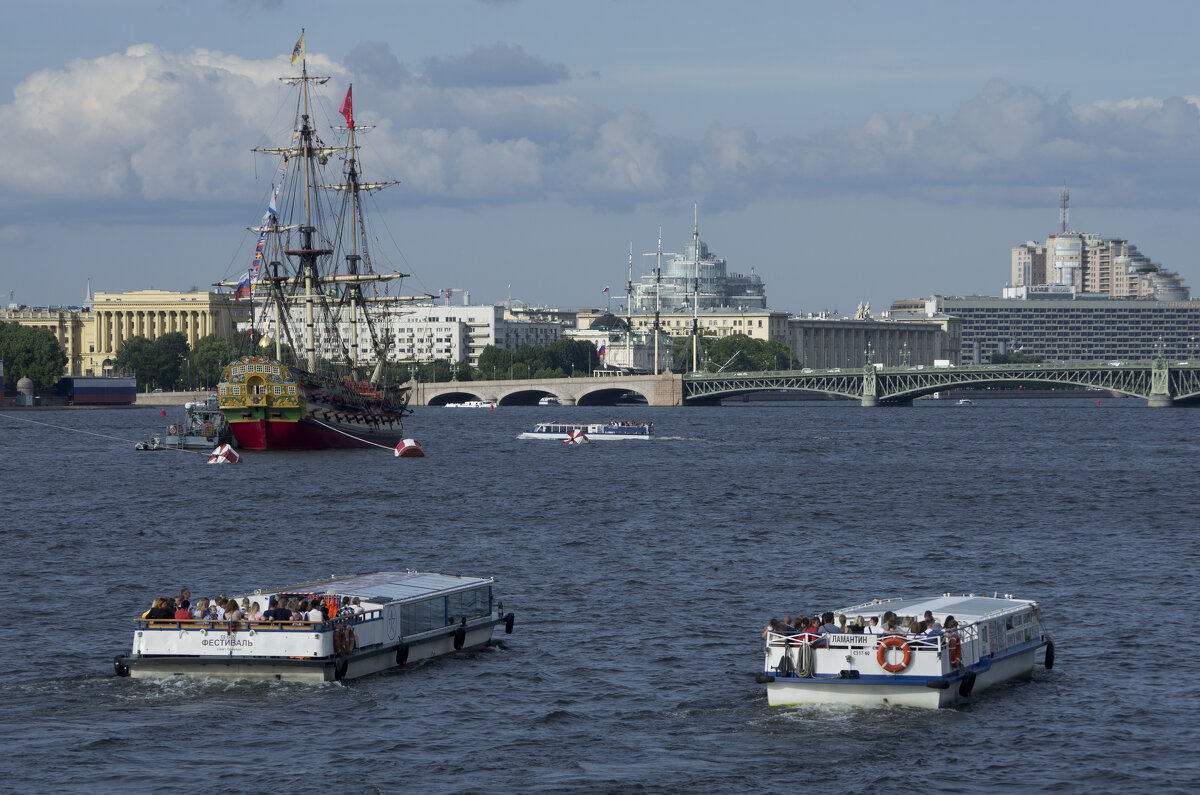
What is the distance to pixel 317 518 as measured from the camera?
7275 centimetres

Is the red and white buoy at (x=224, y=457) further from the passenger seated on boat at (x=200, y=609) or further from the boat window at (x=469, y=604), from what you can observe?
the passenger seated on boat at (x=200, y=609)

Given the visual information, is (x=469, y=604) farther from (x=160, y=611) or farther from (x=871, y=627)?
(x=871, y=627)

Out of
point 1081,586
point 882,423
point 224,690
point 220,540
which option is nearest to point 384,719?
point 224,690

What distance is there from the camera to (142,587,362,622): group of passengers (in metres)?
35.9

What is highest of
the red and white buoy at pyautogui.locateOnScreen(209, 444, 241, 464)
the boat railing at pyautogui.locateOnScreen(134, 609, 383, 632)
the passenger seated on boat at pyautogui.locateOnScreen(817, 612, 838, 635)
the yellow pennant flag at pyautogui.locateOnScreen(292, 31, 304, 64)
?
the yellow pennant flag at pyautogui.locateOnScreen(292, 31, 304, 64)

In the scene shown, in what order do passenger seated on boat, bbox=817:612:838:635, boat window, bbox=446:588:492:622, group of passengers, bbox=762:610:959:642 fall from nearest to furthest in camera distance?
group of passengers, bbox=762:610:959:642 → passenger seated on boat, bbox=817:612:838:635 → boat window, bbox=446:588:492:622

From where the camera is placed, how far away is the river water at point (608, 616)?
30.7 meters

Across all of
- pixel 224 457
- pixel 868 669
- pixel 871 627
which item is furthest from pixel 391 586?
pixel 224 457

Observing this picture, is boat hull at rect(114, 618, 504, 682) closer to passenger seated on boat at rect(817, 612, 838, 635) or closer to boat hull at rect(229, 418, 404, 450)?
passenger seated on boat at rect(817, 612, 838, 635)

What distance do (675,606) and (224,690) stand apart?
15111 millimetres

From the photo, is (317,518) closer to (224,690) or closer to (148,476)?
(148,476)

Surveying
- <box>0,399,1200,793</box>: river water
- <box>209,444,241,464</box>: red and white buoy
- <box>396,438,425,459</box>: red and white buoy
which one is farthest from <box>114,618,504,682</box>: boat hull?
<box>396,438,425,459</box>: red and white buoy

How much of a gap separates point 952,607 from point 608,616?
1069 cm

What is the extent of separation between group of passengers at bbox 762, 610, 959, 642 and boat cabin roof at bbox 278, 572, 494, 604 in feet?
28.6
